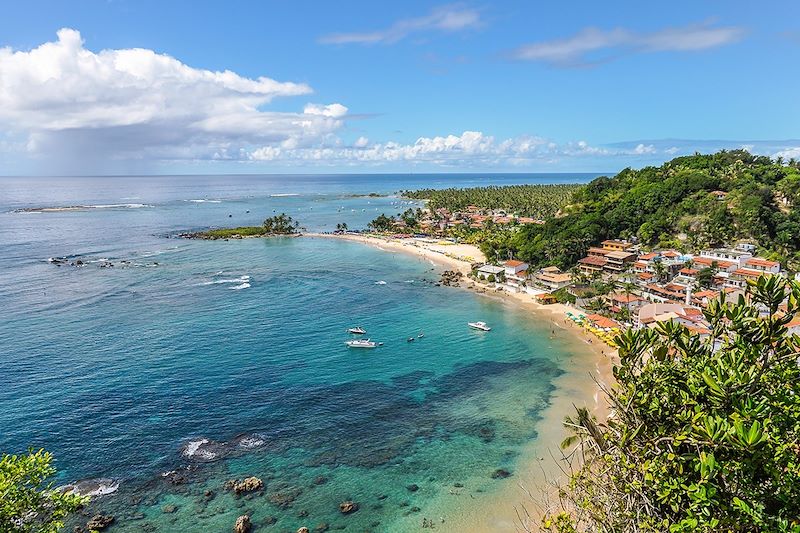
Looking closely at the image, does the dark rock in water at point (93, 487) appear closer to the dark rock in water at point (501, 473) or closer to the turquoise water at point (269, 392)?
the turquoise water at point (269, 392)

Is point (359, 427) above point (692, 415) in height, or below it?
below

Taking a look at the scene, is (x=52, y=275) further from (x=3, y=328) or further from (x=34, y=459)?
(x=34, y=459)

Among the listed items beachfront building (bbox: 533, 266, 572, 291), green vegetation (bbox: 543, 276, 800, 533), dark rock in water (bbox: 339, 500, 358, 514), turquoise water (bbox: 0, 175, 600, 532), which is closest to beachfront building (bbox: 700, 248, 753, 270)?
beachfront building (bbox: 533, 266, 572, 291)

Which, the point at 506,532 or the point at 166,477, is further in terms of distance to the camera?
the point at 166,477

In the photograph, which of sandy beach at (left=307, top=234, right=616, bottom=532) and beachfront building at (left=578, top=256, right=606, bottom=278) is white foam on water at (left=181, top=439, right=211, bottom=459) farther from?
beachfront building at (left=578, top=256, right=606, bottom=278)

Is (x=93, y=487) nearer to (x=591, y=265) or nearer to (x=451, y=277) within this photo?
(x=451, y=277)

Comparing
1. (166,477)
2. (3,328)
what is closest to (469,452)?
(166,477)
